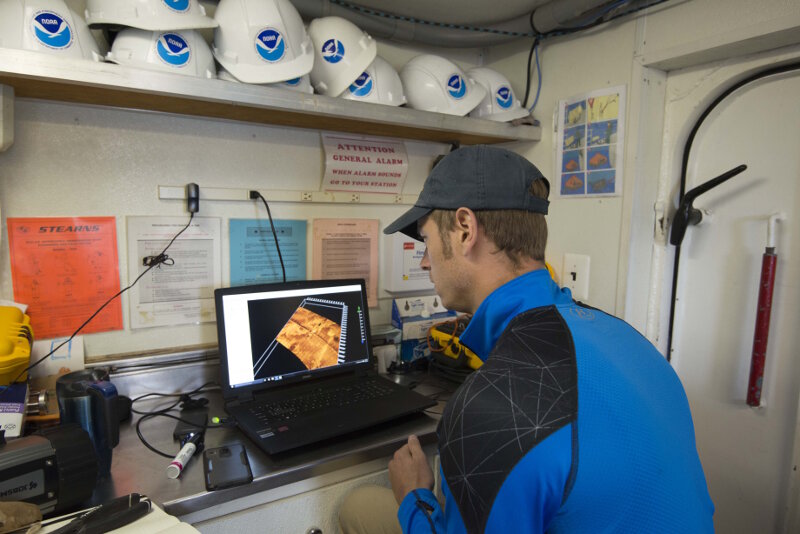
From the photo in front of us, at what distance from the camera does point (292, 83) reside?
125 cm

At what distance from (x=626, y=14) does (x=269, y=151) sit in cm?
122

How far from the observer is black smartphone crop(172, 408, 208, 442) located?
113cm

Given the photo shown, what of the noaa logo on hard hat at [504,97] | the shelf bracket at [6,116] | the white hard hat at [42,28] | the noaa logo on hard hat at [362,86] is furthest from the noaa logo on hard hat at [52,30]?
the noaa logo on hard hat at [504,97]

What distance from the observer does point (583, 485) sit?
0.58m

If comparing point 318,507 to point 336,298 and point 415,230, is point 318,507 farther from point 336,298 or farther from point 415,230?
point 415,230

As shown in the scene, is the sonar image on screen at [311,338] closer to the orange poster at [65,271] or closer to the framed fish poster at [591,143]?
the orange poster at [65,271]

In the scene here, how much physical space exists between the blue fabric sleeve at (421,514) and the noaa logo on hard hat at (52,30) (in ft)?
3.98

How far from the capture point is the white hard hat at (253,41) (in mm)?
1179

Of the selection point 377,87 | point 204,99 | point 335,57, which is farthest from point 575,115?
point 204,99

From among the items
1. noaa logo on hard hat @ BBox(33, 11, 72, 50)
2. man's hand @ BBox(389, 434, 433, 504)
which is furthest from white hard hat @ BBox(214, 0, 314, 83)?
man's hand @ BBox(389, 434, 433, 504)

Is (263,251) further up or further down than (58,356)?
further up

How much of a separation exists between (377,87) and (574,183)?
783 millimetres

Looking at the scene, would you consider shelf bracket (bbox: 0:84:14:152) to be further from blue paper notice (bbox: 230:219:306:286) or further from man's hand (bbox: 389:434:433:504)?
man's hand (bbox: 389:434:433:504)

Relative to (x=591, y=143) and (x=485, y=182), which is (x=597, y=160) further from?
(x=485, y=182)
